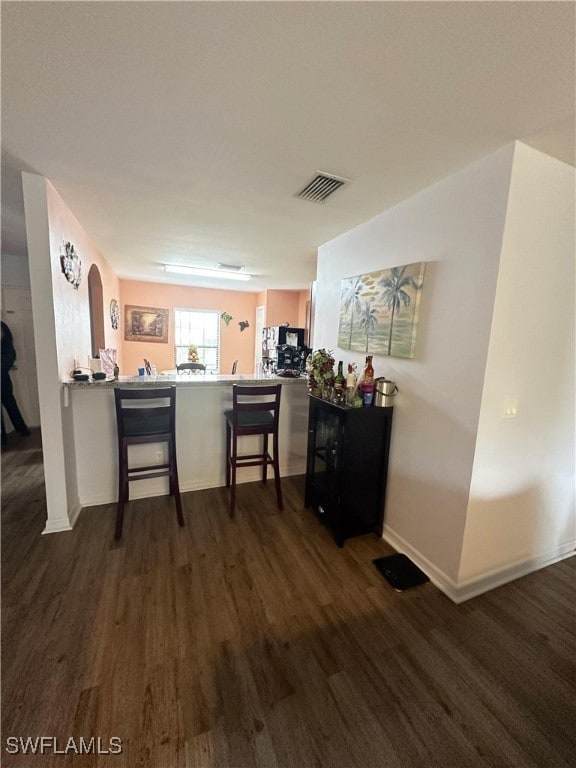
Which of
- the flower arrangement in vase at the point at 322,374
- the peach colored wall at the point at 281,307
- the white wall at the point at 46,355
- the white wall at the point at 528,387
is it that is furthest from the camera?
the peach colored wall at the point at 281,307

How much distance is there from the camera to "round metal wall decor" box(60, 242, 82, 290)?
2332mm

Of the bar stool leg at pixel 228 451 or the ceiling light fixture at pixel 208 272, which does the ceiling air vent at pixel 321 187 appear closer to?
the bar stool leg at pixel 228 451

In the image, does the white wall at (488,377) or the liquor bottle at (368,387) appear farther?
the liquor bottle at (368,387)

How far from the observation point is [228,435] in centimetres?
290

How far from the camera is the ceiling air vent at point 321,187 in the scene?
1.90m

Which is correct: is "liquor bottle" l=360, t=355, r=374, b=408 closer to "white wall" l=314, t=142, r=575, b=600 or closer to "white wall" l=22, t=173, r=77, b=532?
"white wall" l=314, t=142, r=575, b=600

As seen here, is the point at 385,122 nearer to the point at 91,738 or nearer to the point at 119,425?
the point at 119,425

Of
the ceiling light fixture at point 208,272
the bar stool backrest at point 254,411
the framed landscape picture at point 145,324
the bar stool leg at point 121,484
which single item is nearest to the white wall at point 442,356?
the bar stool backrest at point 254,411

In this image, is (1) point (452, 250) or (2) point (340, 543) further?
(2) point (340, 543)

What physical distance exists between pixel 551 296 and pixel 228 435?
8.44 ft

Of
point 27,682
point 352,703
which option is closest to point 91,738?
point 27,682

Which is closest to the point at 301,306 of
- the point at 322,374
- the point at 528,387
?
the point at 322,374

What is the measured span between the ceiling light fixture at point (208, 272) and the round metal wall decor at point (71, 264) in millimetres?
1968

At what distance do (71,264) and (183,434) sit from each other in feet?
5.60
